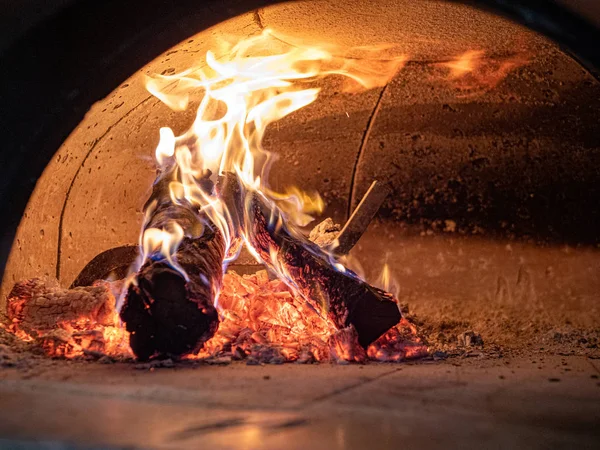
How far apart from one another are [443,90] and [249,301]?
120 centimetres

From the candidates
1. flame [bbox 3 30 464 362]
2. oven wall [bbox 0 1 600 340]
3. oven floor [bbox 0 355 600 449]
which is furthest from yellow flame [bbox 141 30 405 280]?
oven floor [bbox 0 355 600 449]

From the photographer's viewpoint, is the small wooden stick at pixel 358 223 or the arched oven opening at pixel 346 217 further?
the small wooden stick at pixel 358 223

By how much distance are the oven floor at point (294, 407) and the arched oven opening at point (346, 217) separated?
Answer: 1 cm

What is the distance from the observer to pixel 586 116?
272 centimetres

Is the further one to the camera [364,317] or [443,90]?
[443,90]

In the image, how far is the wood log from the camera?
2.08 meters

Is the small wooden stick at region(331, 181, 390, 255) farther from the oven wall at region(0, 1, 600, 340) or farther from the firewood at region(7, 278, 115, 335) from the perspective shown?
the firewood at region(7, 278, 115, 335)

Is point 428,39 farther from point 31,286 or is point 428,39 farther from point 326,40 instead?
point 31,286

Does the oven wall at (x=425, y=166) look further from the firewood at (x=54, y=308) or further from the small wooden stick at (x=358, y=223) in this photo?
the small wooden stick at (x=358, y=223)

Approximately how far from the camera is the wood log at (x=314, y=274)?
2.08m

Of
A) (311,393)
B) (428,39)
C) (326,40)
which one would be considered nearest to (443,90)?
(428,39)

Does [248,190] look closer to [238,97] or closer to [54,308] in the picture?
[238,97]

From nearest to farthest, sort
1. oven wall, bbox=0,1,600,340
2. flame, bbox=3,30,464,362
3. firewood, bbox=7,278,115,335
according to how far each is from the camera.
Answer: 1. flame, bbox=3,30,464,362
2. firewood, bbox=7,278,115,335
3. oven wall, bbox=0,1,600,340

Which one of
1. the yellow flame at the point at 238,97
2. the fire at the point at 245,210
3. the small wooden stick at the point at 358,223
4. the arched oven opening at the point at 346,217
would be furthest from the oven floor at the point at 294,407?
the small wooden stick at the point at 358,223
